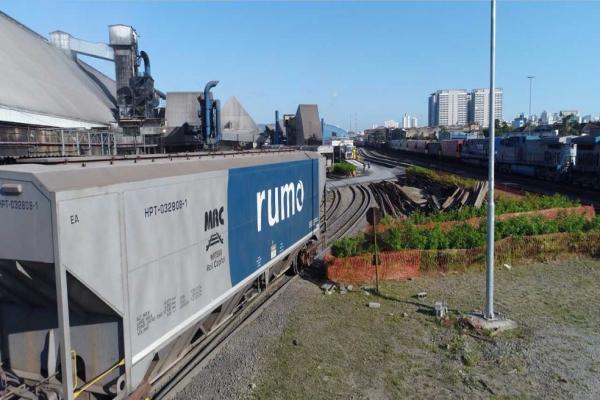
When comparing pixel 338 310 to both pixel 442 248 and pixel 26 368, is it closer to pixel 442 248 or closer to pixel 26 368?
pixel 442 248

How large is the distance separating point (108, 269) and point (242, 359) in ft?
14.3

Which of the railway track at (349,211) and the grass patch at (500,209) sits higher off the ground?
the grass patch at (500,209)

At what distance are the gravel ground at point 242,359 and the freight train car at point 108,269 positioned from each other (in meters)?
0.61

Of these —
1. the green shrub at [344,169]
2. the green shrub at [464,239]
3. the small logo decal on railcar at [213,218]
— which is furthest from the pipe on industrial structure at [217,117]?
the small logo decal on railcar at [213,218]

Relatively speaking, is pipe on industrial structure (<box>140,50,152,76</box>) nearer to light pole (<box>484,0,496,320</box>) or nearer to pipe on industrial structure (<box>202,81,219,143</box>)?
pipe on industrial structure (<box>202,81,219,143</box>)

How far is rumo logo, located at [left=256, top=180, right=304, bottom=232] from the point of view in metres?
11.3

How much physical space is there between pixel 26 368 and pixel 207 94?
42359 mm

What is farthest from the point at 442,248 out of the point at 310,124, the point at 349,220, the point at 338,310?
the point at 310,124

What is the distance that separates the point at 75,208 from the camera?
5.56m

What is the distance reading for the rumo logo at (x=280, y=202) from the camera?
36.9 feet

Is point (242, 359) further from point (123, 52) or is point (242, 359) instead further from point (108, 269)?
point (123, 52)

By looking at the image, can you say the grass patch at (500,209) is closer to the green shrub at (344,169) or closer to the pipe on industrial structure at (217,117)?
the green shrub at (344,169)

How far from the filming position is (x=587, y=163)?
36.8 m

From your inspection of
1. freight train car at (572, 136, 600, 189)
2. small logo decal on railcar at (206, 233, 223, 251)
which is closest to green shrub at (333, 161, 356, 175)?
freight train car at (572, 136, 600, 189)
